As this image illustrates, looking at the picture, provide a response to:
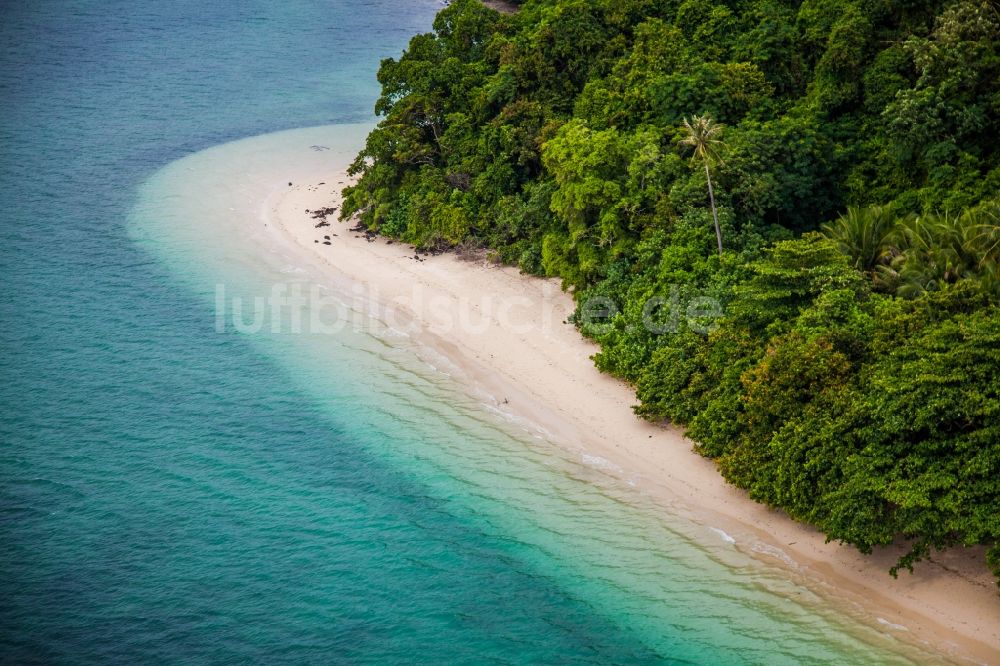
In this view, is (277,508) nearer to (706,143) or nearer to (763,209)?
(706,143)

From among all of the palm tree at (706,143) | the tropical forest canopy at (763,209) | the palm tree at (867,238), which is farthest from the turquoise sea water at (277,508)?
the palm tree at (867,238)

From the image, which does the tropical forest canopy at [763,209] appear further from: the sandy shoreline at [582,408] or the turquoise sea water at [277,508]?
the turquoise sea water at [277,508]

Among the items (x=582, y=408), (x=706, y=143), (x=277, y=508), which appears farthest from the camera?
(x=706, y=143)

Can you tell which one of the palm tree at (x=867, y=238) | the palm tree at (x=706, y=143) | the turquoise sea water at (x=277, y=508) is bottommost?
the turquoise sea water at (x=277, y=508)

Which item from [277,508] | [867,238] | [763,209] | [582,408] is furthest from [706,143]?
[277,508]

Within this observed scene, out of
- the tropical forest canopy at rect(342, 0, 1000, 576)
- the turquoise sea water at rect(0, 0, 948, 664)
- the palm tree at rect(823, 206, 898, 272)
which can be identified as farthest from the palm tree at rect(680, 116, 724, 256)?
the turquoise sea water at rect(0, 0, 948, 664)

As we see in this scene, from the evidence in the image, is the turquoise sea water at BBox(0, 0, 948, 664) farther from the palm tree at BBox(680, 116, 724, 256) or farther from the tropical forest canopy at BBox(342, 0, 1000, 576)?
the palm tree at BBox(680, 116, 724, 256)
